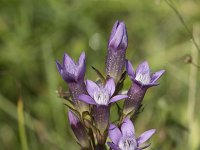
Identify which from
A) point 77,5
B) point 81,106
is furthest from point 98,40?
point 81,106

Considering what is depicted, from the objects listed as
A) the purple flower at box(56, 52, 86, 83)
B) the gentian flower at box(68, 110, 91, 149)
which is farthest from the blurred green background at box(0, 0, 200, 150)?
the purple flower at box(56, 52, 86, 83)

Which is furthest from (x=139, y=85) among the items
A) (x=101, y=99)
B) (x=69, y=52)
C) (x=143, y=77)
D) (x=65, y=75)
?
(x=69, y=52)

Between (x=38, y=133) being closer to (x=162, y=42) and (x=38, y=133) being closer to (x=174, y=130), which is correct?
(x=174, y=130)

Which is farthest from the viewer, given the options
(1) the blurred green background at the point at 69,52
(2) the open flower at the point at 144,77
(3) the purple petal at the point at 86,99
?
(1) the blurred green background at the point at 69,52

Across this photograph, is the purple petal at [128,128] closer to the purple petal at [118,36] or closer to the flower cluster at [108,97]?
the flower cluster at [108,97]

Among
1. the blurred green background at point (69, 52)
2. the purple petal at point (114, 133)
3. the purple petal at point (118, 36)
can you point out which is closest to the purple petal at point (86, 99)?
the purple petal at point (114, 133)

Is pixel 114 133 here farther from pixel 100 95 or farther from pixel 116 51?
pixel 116 51
